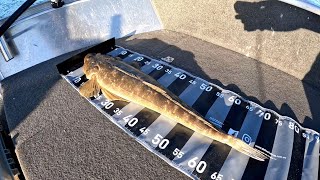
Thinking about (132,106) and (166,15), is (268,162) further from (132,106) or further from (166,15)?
(166,15)

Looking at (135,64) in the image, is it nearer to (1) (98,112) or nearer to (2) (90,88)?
(2) (90,88)

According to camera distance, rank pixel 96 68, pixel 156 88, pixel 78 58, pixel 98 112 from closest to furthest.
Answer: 1. pixel 156 88
2. pixel 98 112
3. pixel 96 68
4. pixel 78 58

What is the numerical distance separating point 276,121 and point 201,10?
2.70m

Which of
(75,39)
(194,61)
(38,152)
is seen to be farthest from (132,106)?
(75,39)

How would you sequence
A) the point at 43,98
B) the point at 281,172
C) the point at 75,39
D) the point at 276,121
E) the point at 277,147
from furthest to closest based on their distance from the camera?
the point at 75,39 → the point at 43,98 → the point at 276,121 → the point at 277,147 → the point at 281,172

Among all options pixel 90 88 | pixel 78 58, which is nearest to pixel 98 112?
pixel 90 88

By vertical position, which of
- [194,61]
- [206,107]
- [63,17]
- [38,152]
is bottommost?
[38,152]

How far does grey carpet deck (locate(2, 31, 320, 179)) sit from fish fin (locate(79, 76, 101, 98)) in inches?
5.2

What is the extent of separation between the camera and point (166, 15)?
5.45 m

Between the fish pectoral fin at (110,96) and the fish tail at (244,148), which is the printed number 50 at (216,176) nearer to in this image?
the fish tail at (244,148)

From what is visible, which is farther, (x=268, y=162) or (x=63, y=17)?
(x=63, y=17)

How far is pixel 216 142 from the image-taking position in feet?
9.46

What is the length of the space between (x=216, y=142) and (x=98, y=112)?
1.51 meters

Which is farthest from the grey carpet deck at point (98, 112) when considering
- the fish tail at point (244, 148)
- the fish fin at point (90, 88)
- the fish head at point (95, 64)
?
the fish tail at point (244, 148)
